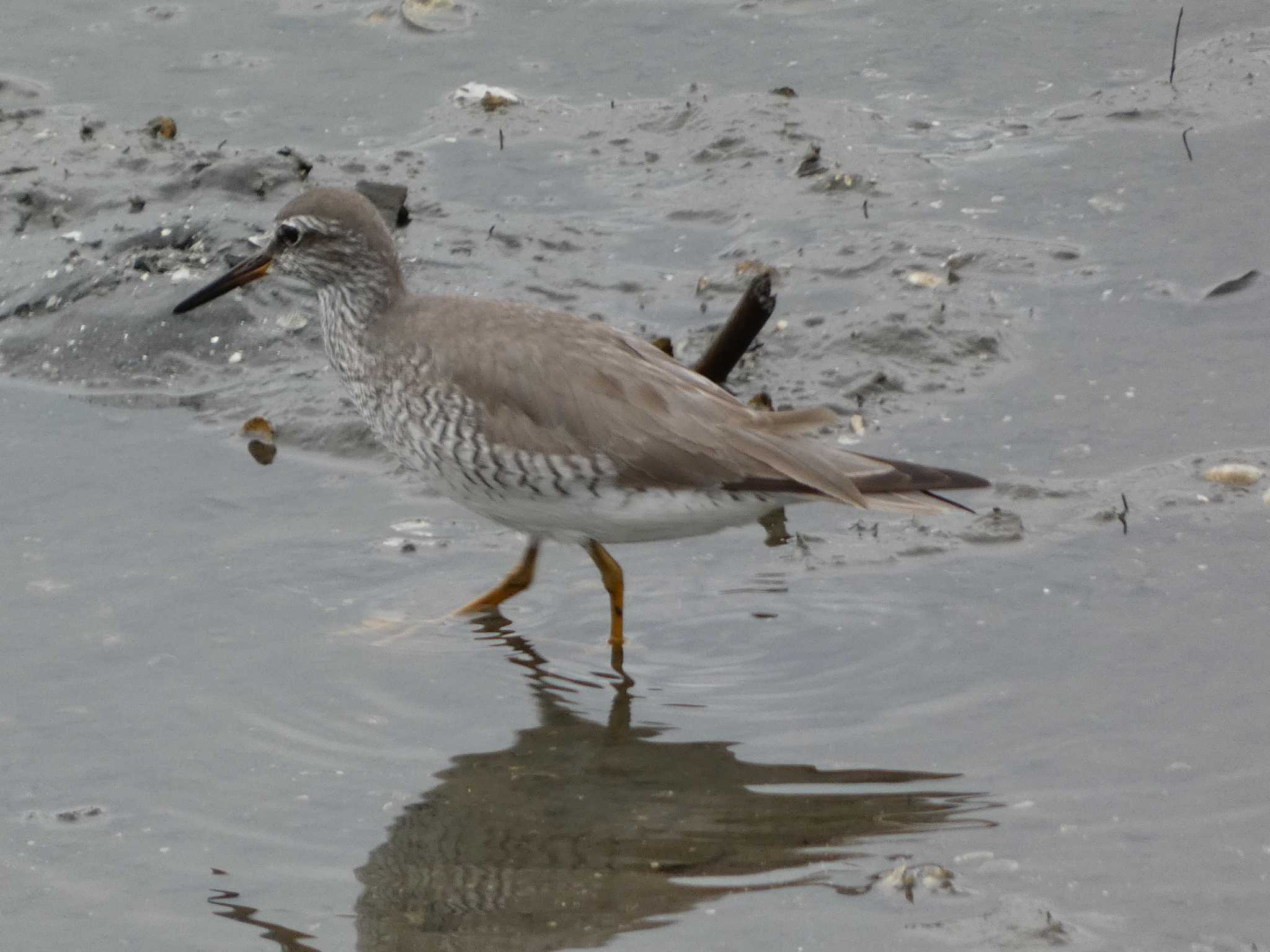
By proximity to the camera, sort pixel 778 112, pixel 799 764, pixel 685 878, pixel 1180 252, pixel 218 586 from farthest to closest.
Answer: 1. pixel 778 112
2. pixel 1180 252
3. pixel 218 586
4. pixel 799 764
5. pixel 685 878

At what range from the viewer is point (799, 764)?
6023mm

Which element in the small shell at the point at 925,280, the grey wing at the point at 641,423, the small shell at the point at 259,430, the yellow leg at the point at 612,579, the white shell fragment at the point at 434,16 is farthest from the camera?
the white shell fragment at the point at 434,16

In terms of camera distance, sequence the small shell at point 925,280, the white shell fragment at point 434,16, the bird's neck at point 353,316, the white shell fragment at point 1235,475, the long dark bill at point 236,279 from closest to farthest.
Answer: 1. the bird's neck at point 353,316
2. the white shell fragment at point 1235,475
3. the long dark bill at point 236,279
4. the small shell at point 925,280
5. the white shell fragment at point 434,16

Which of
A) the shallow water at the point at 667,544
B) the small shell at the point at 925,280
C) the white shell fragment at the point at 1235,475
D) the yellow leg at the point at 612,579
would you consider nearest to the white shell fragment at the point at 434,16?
the shallow water at the point at 667,544

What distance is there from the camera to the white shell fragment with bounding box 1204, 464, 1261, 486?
732 cm

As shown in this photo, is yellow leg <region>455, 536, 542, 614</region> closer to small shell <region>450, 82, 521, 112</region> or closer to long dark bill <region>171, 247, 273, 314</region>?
long dark bill <region>171, 247, 273, 314</region>

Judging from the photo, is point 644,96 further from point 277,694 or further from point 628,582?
point 277,694

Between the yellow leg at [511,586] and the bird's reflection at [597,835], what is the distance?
2.75 feet

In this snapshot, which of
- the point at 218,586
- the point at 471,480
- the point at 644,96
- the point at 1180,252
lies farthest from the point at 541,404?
the point at 644,96

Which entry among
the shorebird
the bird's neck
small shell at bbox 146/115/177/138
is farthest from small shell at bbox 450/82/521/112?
the shorebird

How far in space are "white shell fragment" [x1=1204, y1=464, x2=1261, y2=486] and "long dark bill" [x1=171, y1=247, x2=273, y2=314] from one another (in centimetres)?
406

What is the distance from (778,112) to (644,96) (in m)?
0.93

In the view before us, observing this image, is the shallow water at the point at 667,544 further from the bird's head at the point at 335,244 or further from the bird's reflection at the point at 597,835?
the bird's head at the point at 335,244

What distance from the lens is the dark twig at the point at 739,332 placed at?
7.66m
